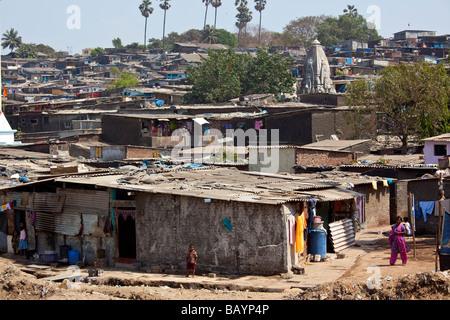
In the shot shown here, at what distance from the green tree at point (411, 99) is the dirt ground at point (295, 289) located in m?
18.5

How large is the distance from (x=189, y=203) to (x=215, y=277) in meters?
1.80

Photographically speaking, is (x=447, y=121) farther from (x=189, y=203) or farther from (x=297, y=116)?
(x=189, y=203)

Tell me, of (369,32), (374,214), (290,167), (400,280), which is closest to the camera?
(400,280)

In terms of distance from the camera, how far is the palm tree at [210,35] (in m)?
119

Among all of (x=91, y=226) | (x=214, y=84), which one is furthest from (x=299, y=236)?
(x=214, y=84)

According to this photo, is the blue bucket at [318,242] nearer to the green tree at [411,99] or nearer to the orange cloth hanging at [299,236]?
the orange cloth hanging at [299,236]

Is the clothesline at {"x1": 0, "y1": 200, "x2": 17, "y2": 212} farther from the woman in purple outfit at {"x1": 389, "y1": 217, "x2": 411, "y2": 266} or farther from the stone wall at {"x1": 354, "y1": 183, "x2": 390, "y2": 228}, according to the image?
the woman in purple outfit at {"x1": 389, "y1": 217, "x2": 411, "y2": 266}

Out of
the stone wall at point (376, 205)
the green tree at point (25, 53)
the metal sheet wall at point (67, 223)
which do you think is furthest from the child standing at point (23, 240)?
the green tree at point (25, 53)

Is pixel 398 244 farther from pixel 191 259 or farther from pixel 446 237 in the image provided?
pixel 191 259

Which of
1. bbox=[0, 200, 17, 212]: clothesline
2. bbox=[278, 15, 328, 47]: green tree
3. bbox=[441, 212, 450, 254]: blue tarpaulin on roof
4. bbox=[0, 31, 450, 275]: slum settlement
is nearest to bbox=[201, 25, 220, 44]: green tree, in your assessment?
bbox=[278, 15, 328, 47]: green tree

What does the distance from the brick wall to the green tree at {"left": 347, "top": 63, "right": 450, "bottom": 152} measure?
735 cm

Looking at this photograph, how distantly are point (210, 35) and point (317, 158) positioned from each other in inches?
3635
